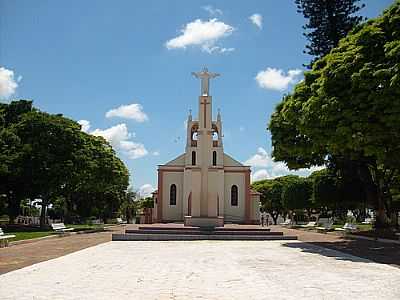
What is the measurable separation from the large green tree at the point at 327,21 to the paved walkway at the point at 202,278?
16.9m

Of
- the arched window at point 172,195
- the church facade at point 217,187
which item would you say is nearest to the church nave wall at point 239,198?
the church facade at point 217,187

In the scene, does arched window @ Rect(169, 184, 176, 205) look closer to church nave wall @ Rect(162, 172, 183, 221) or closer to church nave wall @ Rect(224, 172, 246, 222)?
church nave wall @ Rect(162, 172, 183, 221)

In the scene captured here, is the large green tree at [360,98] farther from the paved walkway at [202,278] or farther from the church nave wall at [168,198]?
the church nave wall at [168,198]

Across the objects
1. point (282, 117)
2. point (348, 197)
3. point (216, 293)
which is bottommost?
point (216, 293)

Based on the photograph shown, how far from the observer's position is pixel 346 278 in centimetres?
1013

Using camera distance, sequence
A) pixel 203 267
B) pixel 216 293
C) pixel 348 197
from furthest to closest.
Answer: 1. pixel 348 197
2. pixel 203 267
3. pixel 216 293

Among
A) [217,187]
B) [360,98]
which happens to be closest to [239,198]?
[217,187]

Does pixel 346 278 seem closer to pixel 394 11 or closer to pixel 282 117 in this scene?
pixel 394 11

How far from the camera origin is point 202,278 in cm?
1008

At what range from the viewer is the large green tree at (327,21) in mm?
27906

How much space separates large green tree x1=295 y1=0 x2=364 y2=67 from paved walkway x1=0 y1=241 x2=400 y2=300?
16.9 meters

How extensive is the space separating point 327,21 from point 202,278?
2234 cm

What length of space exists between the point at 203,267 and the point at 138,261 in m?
2.44

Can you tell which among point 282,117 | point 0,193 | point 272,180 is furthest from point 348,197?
point 272,180
